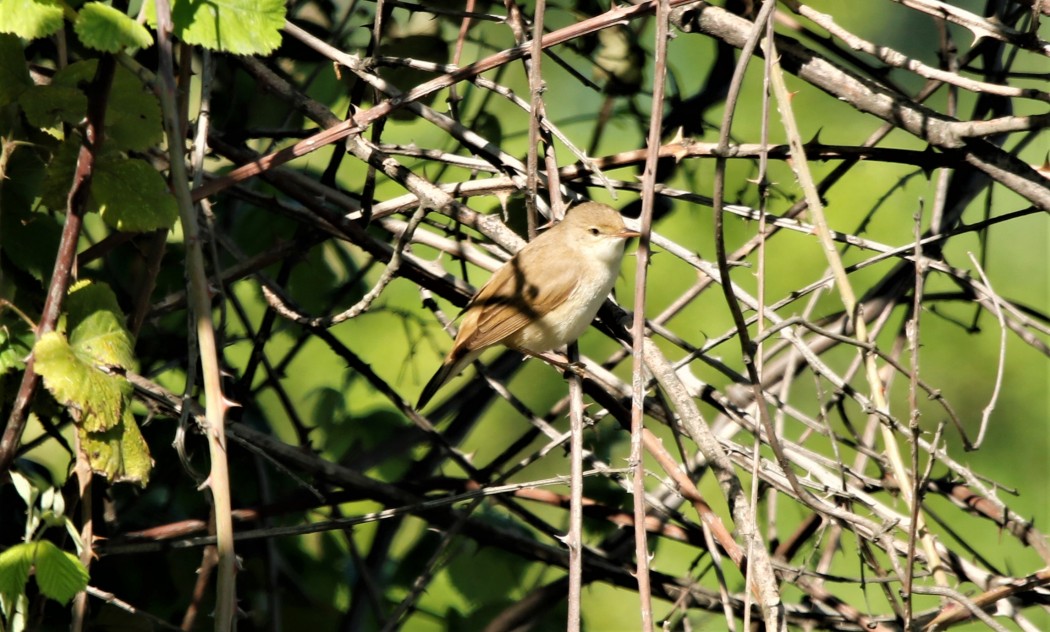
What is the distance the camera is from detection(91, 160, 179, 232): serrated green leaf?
197 centimetres

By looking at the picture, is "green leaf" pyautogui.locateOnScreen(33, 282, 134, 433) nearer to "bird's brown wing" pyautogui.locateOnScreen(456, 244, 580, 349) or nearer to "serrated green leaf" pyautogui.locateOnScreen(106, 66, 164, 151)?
"serrated green leaf" pyautogui.locateOnScreen(106, 66, 164, 151)

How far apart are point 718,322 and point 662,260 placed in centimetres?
46

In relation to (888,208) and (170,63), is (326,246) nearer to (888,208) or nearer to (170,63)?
(170,63)

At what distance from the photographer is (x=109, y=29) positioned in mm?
1694

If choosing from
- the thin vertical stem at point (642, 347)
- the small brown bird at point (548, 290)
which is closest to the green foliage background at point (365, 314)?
the small brown bird at point (548, 290)

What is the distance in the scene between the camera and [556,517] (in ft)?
16.2

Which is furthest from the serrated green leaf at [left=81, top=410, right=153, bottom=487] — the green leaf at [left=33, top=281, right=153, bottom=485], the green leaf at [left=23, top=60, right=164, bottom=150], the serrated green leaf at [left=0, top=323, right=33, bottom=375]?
the green leaf at [left=23, top=60, right=164, bottom=150]

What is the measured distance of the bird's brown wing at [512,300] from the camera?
10.4 ft

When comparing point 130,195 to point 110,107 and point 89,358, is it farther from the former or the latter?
point 89,358

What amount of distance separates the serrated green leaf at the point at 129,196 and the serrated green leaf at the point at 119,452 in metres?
0.37

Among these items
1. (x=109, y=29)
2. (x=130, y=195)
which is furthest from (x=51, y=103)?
(x=109, y=29)

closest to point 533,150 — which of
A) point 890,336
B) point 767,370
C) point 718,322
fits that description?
point 767,370

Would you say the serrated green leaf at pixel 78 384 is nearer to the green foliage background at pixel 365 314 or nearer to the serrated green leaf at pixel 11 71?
the green foliage background at pixel 365 314

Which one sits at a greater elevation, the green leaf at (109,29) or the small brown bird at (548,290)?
the small brown bird at (548,290)
